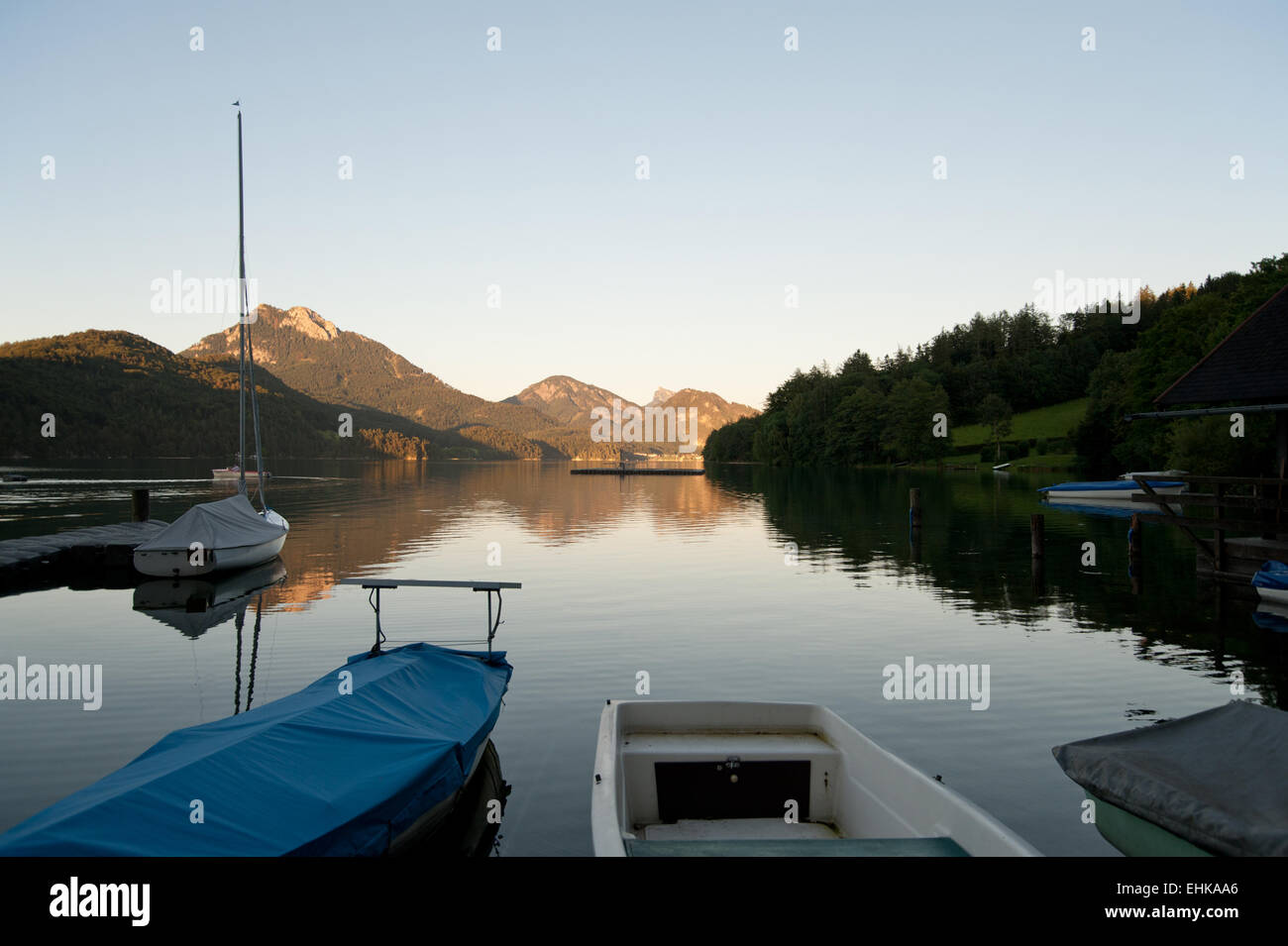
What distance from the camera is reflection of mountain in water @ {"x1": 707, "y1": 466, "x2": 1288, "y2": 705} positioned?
2155cm

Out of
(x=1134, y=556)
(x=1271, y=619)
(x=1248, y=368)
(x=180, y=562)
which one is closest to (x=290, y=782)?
(x=1271, y=619)

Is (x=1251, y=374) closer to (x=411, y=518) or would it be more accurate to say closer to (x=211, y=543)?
(x=211, y=543)

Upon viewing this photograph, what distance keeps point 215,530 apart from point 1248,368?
41.0 metres

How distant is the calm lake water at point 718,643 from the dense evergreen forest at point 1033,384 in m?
35.1

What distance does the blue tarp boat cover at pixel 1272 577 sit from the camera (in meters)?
24.7

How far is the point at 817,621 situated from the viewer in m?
25.5

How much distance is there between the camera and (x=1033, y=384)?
538ft

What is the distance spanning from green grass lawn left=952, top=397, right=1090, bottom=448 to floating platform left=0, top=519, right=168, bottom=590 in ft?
434

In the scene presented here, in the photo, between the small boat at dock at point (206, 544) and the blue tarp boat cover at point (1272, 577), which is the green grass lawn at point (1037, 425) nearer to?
the blue tarp boat cover at point (1272, 577)
